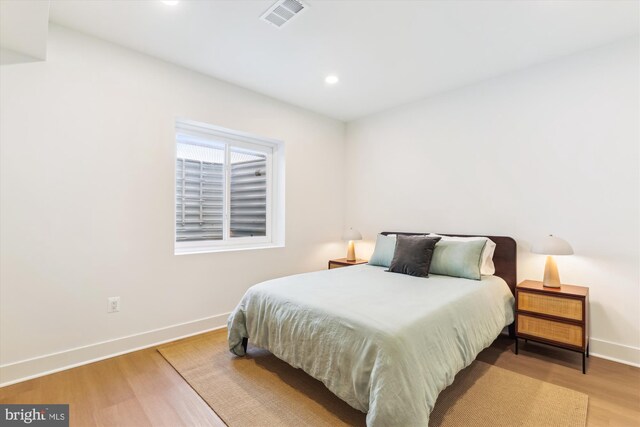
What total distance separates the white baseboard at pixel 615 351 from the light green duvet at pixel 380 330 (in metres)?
0.66

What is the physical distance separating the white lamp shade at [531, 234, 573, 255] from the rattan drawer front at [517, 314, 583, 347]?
55 cm

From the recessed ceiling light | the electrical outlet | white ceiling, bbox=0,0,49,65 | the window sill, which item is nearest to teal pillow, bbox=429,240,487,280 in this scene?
the window sill

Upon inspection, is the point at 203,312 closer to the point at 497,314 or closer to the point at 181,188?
the point at 181,188

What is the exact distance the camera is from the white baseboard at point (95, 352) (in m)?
2.07

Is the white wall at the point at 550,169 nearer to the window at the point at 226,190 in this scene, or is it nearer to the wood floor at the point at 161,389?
the wood floor at the point at 161,389

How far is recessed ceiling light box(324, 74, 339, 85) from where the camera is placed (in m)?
3.09

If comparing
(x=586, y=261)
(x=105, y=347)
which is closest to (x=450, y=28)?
(x=586, y=261)

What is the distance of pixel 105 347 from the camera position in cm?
243

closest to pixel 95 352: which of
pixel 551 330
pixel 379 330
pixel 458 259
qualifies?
pixel 379 330

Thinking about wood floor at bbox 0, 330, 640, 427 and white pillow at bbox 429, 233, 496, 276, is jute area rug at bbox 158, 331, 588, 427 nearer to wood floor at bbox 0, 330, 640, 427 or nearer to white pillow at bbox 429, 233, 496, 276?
wood floor at bbox 0, 330, 640, 427

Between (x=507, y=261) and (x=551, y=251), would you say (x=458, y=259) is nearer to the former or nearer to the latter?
(x=507, y=261)

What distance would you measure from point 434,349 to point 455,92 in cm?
288

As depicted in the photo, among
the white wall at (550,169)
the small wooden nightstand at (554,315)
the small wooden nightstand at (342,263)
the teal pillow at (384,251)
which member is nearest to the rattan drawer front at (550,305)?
the small wooden nightstand at (554,315)

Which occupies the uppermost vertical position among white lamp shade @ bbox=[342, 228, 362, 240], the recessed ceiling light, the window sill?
the recessed ceiling light
